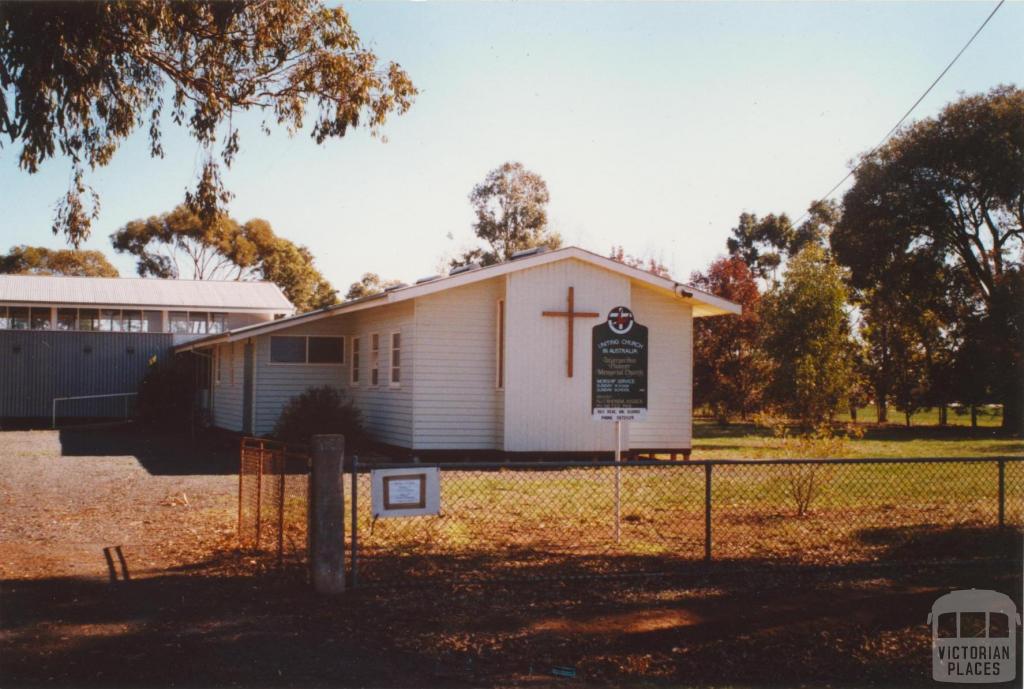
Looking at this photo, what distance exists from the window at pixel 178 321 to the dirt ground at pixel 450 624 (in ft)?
90.5

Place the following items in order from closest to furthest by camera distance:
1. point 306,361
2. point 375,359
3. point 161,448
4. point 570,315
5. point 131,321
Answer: point 570,315, point 375,359, point 161,448, point 306,361, point 131,321

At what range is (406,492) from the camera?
720 cm

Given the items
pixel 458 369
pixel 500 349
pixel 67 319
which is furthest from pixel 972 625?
pixel 67 319

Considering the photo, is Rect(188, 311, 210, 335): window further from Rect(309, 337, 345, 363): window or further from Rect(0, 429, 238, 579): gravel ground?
Rect(0, 429, 238, 579): gravel ground

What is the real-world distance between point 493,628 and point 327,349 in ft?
59.4

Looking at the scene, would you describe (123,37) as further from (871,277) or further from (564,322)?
(871,277)

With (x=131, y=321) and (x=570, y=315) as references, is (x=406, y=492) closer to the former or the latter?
(x=570, y=315)

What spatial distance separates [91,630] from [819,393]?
25837 millimetres

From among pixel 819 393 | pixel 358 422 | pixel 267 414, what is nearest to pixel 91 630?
pixel 358 422

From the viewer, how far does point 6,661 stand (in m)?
5.42

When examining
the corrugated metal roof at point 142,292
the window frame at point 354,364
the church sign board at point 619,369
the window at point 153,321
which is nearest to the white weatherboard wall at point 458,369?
the window frame at point 354,364

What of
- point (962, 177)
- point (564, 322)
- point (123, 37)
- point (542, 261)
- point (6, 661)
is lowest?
point (6, 661)

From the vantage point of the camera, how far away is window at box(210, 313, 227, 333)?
1437 inches

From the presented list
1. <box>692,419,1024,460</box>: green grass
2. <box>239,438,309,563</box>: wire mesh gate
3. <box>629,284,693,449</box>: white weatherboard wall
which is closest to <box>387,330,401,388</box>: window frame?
<box>629,284,693,449</box>: white weatherboard wall
